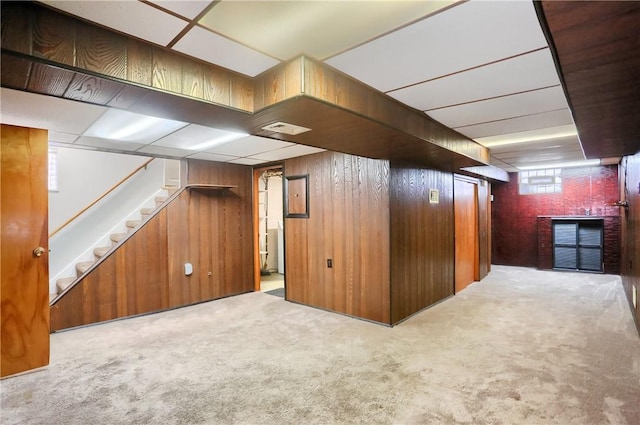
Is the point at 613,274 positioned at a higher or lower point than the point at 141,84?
lower

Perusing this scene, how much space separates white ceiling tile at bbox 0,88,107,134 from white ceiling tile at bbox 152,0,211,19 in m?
1.59

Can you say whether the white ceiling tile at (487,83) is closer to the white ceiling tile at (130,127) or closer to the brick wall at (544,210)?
the white ceiling tile at (130,127)

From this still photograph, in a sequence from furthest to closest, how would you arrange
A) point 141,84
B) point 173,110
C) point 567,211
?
point 567,211, point 173,110, point 141,84

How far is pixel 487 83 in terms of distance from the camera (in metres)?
2.21

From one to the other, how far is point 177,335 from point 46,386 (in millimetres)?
1201

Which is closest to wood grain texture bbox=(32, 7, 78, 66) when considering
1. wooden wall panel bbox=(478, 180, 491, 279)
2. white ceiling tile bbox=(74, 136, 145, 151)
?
white ceiling tile bbox=(74, 136, 145, 151)

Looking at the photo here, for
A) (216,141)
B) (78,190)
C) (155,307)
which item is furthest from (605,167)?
(78,190)

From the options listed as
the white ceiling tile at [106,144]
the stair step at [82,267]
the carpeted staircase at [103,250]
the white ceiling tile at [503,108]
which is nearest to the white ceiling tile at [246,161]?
the carpeted staircase at [103,250]

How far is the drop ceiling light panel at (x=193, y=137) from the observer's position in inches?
128

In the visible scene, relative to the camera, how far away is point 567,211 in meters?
7.17

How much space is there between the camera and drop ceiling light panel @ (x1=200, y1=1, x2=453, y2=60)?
1374 millimetres

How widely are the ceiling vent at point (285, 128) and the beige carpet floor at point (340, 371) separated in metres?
1.96

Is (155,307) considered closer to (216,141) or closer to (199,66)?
(216,141)

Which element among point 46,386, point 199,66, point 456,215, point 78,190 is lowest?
point 46,386
